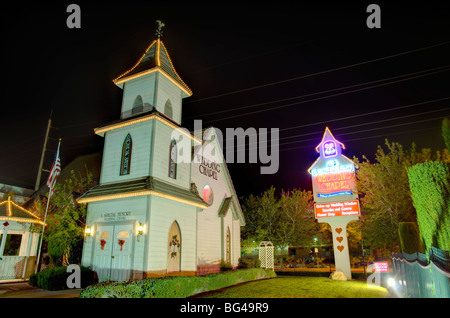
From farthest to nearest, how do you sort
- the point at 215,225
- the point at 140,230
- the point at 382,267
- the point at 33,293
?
the point at 215,225 < the point at 382,267 < the point at 140,230 < the point at 33,293

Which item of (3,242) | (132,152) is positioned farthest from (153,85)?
(3,242)

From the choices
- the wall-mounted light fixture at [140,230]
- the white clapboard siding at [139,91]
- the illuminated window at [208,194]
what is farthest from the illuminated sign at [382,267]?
the white clapboard siding at [139,91]

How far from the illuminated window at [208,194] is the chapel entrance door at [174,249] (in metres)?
5.10

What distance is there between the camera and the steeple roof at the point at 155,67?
17.3m

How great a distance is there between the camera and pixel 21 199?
25.2 m

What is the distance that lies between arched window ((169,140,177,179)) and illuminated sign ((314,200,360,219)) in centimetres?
1228

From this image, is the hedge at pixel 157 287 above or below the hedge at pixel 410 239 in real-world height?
below

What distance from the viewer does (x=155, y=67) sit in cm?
1692

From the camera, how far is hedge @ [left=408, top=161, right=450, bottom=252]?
33.6ft

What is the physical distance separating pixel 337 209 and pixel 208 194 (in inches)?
396

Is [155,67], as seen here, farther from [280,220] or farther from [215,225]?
[280,220]

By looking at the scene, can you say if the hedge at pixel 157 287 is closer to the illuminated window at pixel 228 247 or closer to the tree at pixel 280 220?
the illuminated window at pixel 228 247
